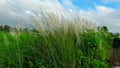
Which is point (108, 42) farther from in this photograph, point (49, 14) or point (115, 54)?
point (115, 54)

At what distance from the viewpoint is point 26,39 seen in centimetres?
822

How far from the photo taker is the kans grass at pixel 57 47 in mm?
7484

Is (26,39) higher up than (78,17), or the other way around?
(78,17)

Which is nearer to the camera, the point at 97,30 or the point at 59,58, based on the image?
the point at 59,58

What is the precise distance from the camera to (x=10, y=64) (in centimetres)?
775

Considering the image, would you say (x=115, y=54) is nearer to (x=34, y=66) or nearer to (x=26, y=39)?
(x=34, y=66)

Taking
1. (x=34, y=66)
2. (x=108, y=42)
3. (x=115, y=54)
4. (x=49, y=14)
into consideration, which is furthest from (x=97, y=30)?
(x=115, y=54)

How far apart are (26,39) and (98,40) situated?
175 centimetres

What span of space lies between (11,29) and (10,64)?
1.32 metres

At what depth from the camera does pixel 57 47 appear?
7617mm

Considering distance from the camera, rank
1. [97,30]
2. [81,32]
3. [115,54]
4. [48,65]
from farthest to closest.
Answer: [97,30]
[81,32]
[48,65]
[115,54]

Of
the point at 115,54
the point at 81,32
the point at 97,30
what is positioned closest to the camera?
the point at 115,54

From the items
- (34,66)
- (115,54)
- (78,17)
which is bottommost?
(34,66)

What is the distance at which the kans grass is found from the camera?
7.48 metres
